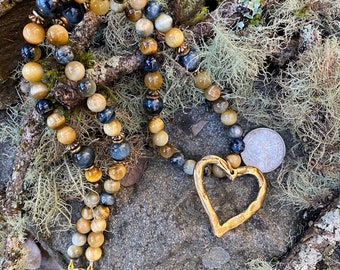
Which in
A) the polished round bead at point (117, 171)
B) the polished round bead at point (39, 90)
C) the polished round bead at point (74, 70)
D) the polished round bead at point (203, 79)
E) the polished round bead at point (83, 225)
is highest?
the polished round bead at point (74, 70)

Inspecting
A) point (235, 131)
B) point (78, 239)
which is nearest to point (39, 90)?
point (78, 239)

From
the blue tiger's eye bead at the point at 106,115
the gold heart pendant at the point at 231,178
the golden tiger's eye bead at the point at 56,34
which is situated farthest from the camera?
the gold heart pendant at the point at 231,178

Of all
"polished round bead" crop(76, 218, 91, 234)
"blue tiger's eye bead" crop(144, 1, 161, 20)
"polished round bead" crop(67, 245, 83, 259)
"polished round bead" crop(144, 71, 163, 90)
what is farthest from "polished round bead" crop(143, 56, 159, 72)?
"polished round bead" crop(67, 245, 83, 259)

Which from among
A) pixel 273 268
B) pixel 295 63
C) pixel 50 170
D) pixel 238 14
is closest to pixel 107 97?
pixel 50 170

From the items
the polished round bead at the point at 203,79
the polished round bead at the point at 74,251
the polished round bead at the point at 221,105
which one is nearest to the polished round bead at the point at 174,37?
the polished round bead at the point at 203,79

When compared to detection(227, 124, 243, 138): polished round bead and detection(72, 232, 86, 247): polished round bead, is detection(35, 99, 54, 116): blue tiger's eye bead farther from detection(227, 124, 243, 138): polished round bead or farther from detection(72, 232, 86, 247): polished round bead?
detection(227, 124, 243, 138): polished round bead

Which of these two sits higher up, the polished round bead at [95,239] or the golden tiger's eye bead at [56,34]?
the golden tiger's eye bead at [56,34]

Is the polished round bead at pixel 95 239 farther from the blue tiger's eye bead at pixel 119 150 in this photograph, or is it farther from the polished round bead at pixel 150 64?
the polished round bead at pixel 150 64
